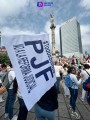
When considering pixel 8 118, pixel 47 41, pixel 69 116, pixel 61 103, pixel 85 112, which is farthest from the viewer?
pixel 61 103

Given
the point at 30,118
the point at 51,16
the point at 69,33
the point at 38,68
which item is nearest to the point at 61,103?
the point at 30,118

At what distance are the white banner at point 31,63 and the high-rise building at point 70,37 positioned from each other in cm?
14532

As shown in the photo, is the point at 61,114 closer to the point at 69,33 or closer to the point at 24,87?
the point at 24,87

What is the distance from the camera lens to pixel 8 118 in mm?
5816

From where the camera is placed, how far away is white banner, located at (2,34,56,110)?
6.73 ft

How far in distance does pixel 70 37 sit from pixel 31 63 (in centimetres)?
14816

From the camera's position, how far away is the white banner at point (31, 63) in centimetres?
205

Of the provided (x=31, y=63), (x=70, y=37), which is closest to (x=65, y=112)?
(x=31, y=63)

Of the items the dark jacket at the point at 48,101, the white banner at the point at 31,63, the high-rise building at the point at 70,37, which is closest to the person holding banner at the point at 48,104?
the dark jacket at the point at 48,101

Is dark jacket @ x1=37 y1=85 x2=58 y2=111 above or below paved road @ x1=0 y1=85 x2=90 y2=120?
above

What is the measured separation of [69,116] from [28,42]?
14.7ft

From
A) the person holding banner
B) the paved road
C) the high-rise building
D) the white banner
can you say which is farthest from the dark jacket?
the high-rise building

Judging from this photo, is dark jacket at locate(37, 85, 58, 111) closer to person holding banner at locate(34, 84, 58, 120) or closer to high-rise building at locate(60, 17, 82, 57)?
person holding banner at locate(34, 84, 58, 120)

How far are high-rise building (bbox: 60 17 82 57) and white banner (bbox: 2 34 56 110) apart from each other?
14532cm
